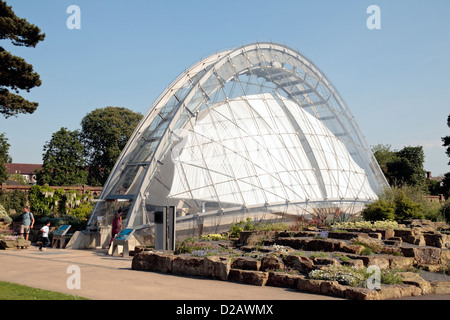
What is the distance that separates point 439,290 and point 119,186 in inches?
593

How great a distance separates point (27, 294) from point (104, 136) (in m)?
55.1

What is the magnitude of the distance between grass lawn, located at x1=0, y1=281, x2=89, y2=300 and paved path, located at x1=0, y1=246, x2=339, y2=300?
0.34 m

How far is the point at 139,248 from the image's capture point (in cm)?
1539

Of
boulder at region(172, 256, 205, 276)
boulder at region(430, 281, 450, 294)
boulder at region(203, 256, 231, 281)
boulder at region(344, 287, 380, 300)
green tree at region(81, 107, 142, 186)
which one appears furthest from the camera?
green tree at region(81, 107, 142, 186)

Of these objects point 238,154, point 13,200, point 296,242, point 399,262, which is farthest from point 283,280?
point 13,200

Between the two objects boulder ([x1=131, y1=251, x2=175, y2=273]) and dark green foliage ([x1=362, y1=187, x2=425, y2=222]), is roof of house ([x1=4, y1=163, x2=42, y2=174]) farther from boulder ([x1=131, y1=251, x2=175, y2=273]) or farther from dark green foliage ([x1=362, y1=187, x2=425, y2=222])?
boulder ([x1=131, y1=251, x2=175, y2=273])

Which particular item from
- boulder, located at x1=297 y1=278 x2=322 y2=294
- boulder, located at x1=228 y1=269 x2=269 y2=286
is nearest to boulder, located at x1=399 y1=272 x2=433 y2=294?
boulder, located at x1=297 y1=278 x2=322 y2=294

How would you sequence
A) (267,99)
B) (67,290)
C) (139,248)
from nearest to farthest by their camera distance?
(67,290)
(139,248)
(267,99)

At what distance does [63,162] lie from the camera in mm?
56750

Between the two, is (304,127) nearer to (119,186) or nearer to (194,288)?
(119,186)

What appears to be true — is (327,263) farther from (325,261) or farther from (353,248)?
(353,248)

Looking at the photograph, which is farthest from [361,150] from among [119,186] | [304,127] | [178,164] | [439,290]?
[439,290]

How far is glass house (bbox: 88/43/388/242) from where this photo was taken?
19.1 metres

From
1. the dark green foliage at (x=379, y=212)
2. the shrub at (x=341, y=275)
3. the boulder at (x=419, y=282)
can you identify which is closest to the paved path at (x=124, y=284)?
the shrub at (x=341, y=275)
